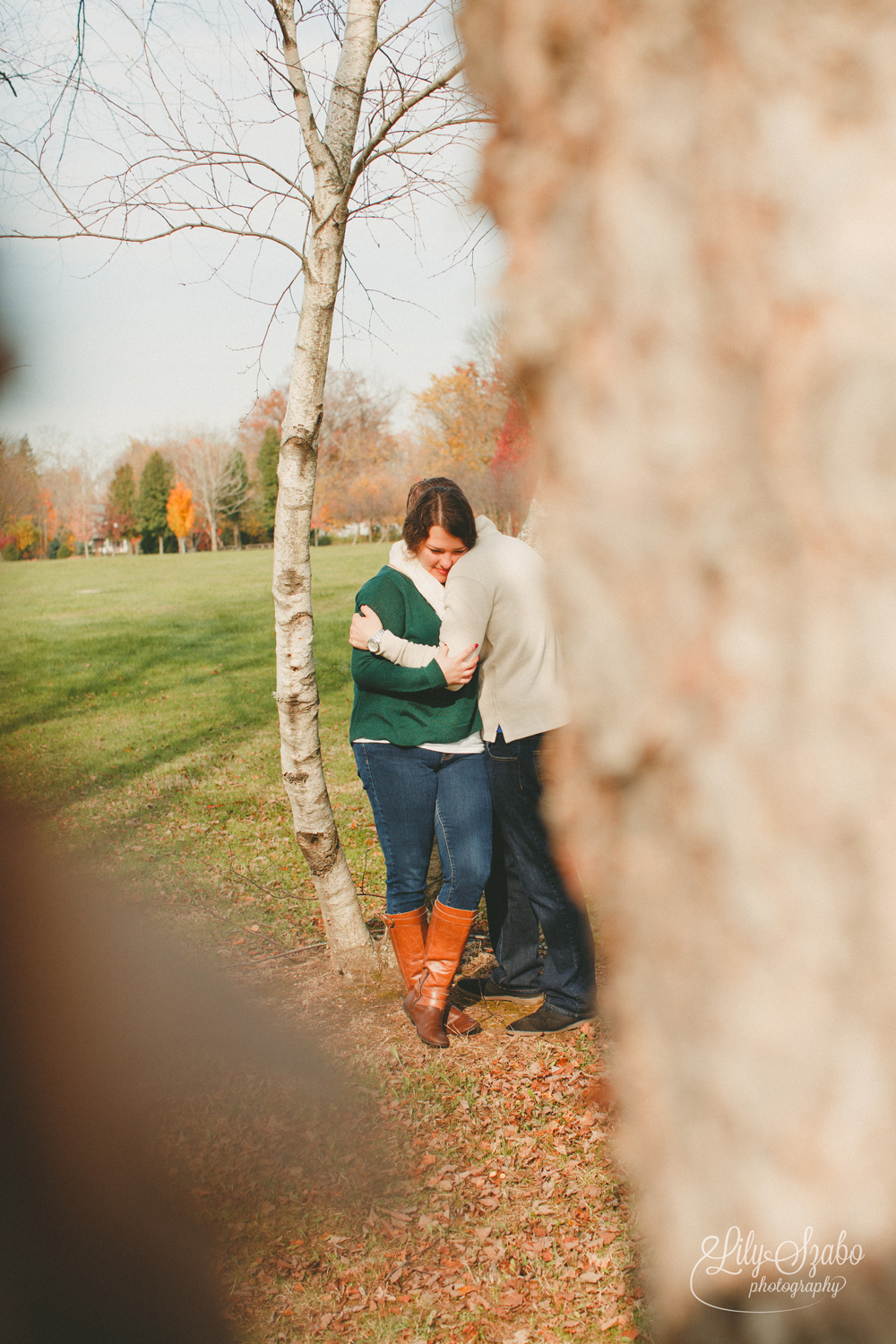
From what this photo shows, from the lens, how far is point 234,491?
220ft

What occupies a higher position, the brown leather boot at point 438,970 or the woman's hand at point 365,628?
the woman's hand at point 365,628

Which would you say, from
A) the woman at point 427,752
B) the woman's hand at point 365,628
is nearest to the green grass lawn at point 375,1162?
the woman at point 427,752

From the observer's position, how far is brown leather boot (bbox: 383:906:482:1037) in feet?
11.7

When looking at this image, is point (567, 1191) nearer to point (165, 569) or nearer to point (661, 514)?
point (661, 514)

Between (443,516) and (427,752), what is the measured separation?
36.2 inches

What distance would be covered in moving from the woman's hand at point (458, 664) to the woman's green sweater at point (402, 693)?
8 centimetres

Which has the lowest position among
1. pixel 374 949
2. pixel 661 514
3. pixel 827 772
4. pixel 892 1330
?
pixel 374 949

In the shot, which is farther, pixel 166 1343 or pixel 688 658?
pixel 166 1343

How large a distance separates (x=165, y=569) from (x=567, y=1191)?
37.8 meters

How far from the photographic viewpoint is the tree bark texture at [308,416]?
11.4ft

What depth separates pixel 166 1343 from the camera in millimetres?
2346

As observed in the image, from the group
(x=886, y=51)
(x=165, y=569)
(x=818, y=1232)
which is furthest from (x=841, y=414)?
(x=165, y=569)

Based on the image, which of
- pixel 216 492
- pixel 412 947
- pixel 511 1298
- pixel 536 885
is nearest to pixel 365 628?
pixel 536 885

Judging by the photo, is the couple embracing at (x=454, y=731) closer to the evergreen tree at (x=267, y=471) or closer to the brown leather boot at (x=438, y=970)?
the brown leather boot at (x=438, y=970)
